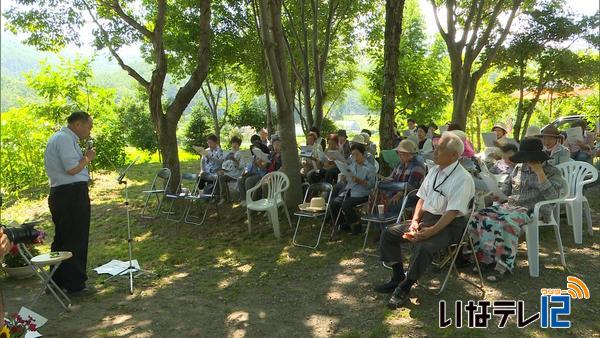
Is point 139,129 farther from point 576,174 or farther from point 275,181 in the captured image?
point 576,174

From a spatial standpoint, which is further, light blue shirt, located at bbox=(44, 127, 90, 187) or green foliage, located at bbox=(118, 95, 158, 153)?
green foliage, located at bbox=(118, 95, 158, 153)

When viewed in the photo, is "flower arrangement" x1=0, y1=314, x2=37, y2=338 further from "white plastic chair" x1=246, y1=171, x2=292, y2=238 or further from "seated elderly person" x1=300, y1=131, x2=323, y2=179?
"seated elderly person" x1=300, y1=131, x2=323, y2=179

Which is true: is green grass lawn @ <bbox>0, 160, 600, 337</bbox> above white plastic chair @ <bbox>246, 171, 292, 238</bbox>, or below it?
A: below

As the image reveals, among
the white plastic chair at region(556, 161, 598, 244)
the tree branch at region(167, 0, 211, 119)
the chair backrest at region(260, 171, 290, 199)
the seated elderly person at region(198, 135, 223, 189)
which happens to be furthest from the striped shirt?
the tree branch at region(167, 0, 211, 119)

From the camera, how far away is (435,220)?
409cm

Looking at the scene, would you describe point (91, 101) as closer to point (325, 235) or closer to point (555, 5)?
point (325, 235)

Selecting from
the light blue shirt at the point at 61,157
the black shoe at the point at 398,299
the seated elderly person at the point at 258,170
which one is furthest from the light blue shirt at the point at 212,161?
the black shoe at the point at 398,299

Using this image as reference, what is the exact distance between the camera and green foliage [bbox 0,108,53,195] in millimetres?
12141

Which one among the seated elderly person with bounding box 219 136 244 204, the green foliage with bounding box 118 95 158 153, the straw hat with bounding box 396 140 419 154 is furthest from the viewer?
the green foliage with bounding box 118 95 158 153

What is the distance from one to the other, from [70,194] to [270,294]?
231 centimetres

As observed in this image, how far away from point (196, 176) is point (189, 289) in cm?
376

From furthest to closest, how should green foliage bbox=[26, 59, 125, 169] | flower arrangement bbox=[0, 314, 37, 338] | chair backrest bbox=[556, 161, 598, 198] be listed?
1. green foliage bbox=[26, 59, 125, 169]
2. chair backrest bbox=[556, 161, 598, 198]
3. flower arrangement bbox=[0, 314, 37, 338]

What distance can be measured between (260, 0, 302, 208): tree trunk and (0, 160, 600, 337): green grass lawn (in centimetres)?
85

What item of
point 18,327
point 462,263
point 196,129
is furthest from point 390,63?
point 196,129
